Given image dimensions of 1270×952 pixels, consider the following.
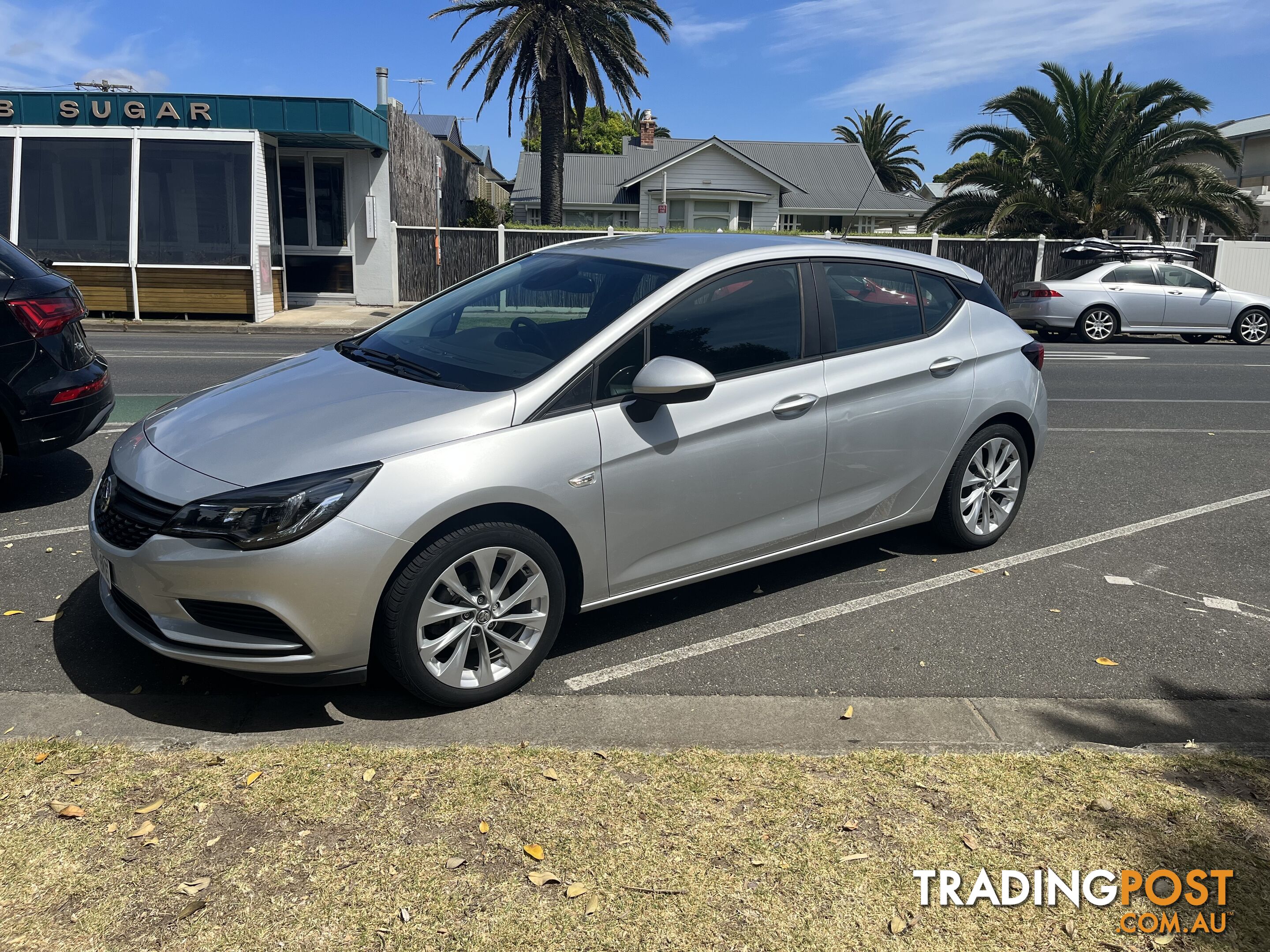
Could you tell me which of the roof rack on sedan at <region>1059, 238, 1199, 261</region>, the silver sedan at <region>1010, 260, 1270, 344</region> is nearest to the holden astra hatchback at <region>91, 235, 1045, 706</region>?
the silver sedan at <region>1010, 260, 1270, 344</region>

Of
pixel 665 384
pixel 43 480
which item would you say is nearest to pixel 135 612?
pixel 665 384

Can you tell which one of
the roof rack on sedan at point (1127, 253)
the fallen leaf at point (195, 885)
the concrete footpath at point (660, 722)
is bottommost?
the fallen leaf at point (195, 885)

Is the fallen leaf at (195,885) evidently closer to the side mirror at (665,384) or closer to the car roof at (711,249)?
the side mirror at (665,384)

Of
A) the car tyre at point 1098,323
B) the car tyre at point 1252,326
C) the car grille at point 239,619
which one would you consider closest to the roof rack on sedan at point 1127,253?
the car tyre at point 1098,323

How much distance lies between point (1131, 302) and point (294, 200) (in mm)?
17559

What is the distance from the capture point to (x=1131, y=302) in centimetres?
1802

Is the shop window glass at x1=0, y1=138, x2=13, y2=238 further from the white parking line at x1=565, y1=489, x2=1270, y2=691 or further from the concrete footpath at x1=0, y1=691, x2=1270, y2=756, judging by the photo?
the white parking line at x1=565, y1=489, x2=1270, y2=691

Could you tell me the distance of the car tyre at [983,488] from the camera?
17.2ft

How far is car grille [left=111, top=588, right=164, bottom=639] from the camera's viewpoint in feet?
11.4

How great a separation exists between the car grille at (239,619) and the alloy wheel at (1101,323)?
17714 millimetres

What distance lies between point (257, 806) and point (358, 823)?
1.11ft

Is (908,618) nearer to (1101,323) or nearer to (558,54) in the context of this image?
(1101,323)

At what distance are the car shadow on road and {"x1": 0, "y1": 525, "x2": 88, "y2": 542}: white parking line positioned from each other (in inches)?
19.4

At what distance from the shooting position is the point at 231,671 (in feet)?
11.3
